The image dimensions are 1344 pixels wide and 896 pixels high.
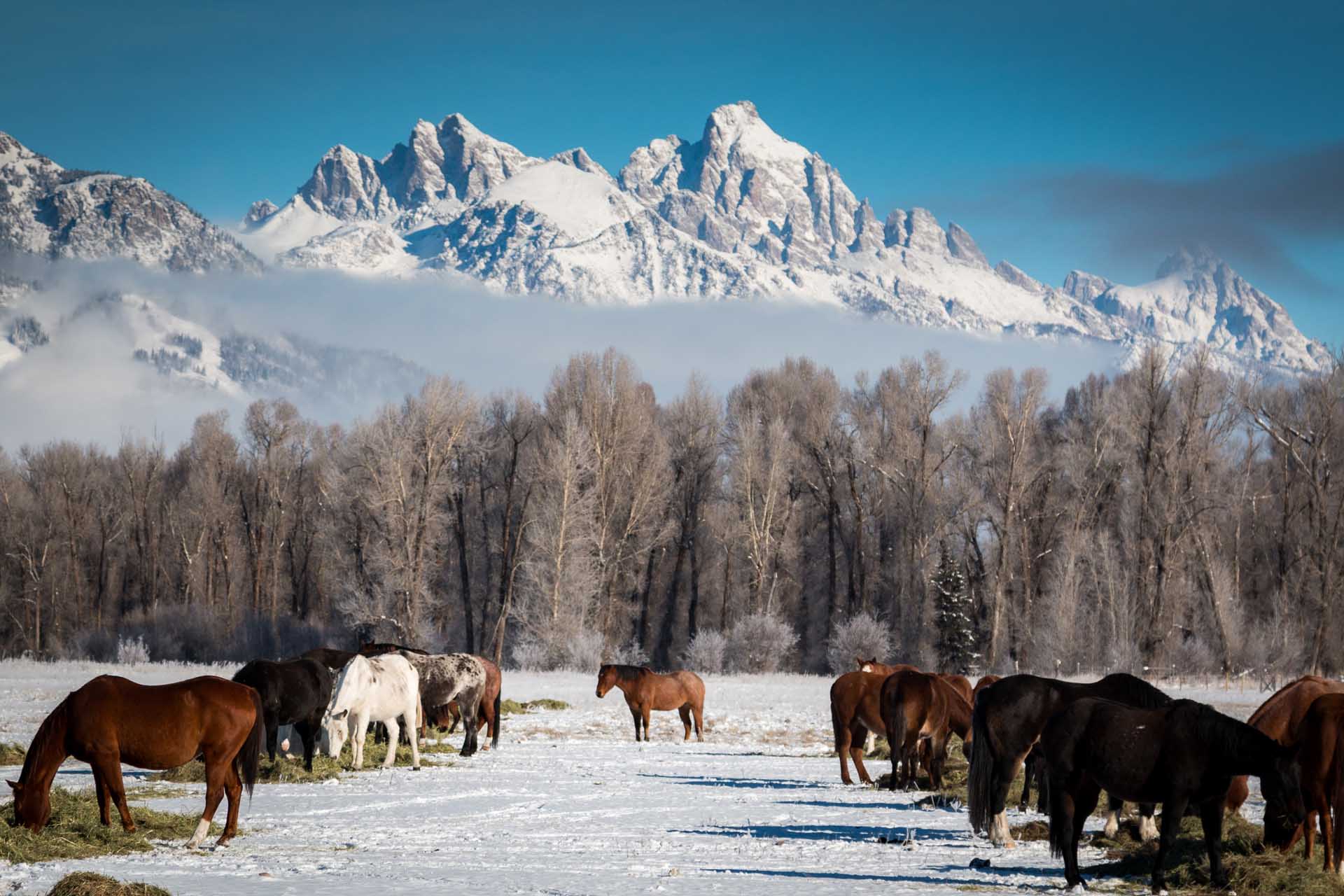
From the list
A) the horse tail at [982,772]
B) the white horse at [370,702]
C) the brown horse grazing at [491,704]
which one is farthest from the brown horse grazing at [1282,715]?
the brown horse grazing at [491,704]

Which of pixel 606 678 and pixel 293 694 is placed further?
pixel 606 678

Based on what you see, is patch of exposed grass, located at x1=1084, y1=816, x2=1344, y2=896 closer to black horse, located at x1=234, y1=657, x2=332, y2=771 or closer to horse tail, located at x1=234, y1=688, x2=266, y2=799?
A: horse tail, located at x1=234, y1=688, x2=266, y2=799

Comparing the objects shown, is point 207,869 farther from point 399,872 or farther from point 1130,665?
point 1130,665

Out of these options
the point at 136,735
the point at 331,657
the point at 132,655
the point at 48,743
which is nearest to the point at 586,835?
the point at 136,735

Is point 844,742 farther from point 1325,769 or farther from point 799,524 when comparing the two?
point 799,524

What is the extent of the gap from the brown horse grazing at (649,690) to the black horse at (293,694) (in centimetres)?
872

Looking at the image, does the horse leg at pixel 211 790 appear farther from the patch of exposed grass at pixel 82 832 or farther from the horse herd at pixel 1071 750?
the patch of exposed grass at pixel 82 832

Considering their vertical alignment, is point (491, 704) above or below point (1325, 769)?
below

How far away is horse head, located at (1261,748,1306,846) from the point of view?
991 cm

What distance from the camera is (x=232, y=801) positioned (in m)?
11.9

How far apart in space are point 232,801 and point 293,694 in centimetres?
651

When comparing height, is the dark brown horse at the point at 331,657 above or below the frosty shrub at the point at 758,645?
above

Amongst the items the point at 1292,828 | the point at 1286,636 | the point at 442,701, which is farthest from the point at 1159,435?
the point at 1292,828

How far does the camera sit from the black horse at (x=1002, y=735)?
1228 cm
